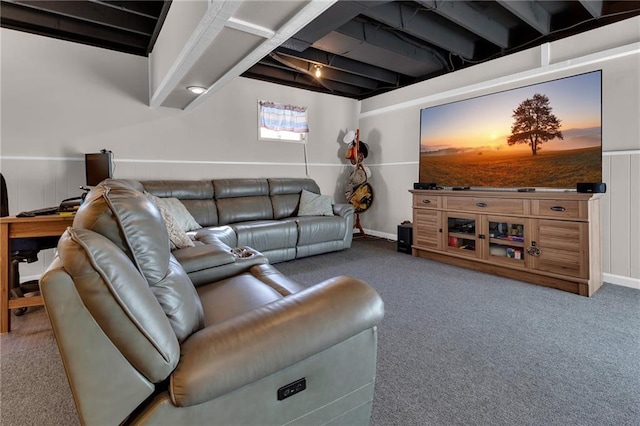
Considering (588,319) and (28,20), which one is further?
(28,20)

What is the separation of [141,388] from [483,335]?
2051mm

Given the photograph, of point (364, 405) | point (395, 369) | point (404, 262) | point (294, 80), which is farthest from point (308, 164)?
point (364, 405)

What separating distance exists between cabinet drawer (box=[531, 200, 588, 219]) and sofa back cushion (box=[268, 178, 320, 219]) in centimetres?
297

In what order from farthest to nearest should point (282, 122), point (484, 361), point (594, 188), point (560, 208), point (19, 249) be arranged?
point (282, 122), point (560, 208), point (594, 188), point (19, 249), point (484, 361)

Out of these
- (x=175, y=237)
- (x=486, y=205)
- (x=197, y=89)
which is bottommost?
(x=175, y=237)

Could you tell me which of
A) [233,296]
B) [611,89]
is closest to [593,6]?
[611,89]

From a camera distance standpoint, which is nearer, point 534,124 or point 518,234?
point 518,234

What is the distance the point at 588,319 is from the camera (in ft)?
7.49

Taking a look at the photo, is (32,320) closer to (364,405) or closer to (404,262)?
(364,405)

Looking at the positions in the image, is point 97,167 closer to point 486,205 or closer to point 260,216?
point 260,216

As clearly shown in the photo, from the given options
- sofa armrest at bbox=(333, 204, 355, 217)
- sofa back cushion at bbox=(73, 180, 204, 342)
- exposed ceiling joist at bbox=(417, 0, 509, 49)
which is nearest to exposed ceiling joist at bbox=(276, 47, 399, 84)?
exposed ceiling joist at bbox=(417, 0, 509, 49)

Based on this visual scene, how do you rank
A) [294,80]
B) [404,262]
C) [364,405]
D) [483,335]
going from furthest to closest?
[294,80]
[404,262]
[483,335]
[364,405]

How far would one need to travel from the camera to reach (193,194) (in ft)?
13.0

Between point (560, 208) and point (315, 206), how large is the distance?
2.81 m
